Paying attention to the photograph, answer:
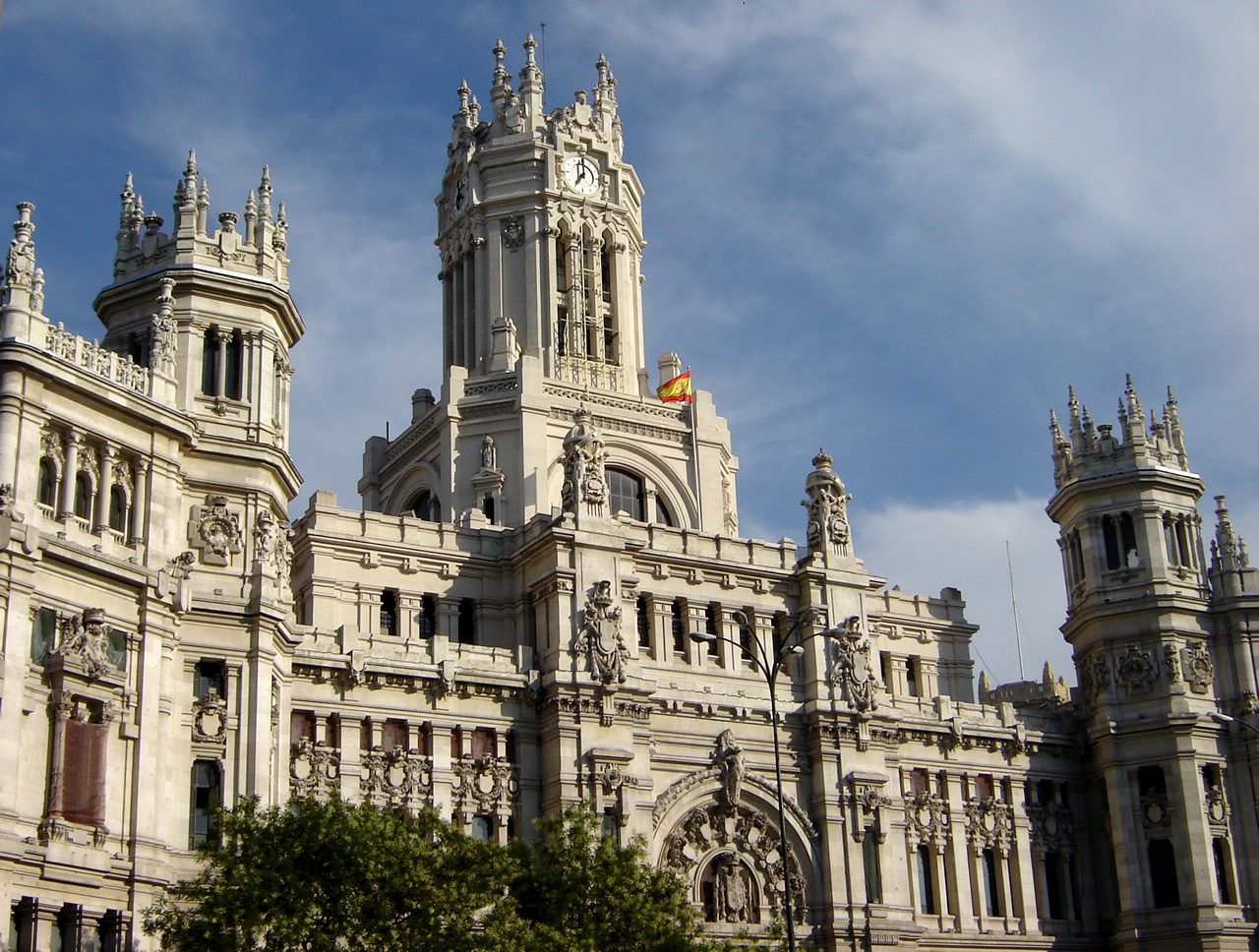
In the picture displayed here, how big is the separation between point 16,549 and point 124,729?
673 cm

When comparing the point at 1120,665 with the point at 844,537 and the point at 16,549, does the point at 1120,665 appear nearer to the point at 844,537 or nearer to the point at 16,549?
the point at 844,537

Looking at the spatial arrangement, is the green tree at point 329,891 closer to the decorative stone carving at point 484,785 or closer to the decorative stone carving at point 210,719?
the decorative stone carving at point 210,719

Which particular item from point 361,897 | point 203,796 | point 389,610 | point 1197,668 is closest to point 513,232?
point 389,610

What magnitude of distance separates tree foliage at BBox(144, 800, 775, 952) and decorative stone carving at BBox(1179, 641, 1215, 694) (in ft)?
120

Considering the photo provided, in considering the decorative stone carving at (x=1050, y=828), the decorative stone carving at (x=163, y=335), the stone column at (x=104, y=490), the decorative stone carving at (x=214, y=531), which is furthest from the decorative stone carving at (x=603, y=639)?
the decorative stone carving at (x=1050, y=828)

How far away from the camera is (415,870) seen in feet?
163

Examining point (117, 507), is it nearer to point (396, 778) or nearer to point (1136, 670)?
point (396, 778)

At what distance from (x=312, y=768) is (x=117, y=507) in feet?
43.9

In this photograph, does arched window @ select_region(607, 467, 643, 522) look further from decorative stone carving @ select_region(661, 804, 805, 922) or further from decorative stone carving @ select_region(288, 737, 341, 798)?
decorative stone carving @ select_region(288, 737, 341, 798)

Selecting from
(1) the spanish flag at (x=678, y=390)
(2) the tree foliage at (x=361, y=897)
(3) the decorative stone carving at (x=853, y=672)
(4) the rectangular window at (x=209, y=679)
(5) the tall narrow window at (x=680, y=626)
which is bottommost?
(2) the tree foliage at (x=361, y=897)

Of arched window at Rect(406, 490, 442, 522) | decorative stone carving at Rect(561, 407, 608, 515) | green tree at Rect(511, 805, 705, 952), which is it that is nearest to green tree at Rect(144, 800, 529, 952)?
green tree at Rect(511, 805, 705, 952)

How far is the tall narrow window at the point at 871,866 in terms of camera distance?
74.1 m

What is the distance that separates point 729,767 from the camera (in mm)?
72625

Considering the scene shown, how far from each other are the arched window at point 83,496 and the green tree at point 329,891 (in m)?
11.5
